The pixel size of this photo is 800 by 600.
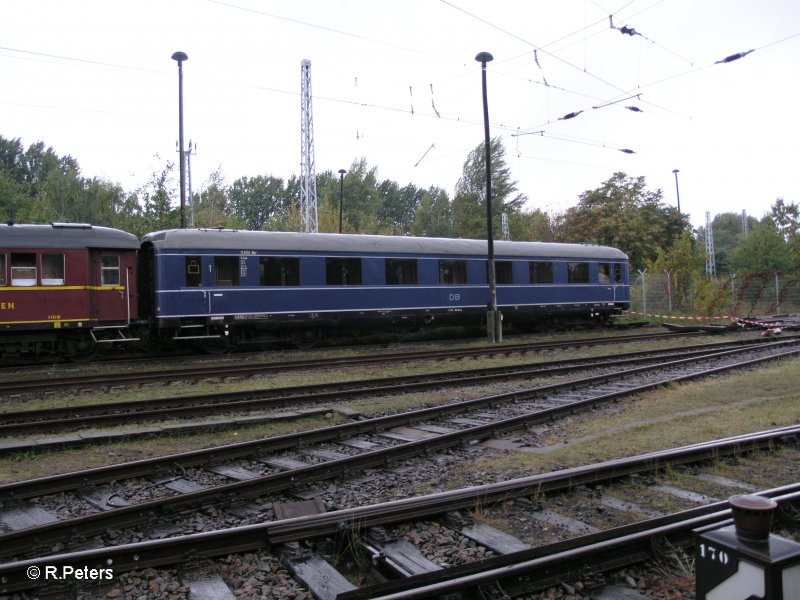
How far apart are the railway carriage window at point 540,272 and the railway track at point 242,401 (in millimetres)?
9313

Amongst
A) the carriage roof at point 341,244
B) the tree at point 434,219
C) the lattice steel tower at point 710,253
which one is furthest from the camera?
the tree at point 434,219

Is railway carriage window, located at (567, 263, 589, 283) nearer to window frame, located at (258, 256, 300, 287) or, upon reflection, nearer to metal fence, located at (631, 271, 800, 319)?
metal fence, located at (631, 271, 800, 319)

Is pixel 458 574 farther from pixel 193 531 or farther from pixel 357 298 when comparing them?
pixel 357 298

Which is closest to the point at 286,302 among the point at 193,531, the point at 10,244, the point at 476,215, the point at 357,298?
the point at 357,298

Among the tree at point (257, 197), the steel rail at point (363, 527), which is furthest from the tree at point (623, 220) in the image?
the tree at point (257, 197)

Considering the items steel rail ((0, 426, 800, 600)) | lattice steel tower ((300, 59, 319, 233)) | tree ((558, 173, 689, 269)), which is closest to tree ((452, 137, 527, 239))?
tree ((558, 173, 689, 269))

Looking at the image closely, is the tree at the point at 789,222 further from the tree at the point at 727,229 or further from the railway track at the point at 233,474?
the railway track at the point at 233,474

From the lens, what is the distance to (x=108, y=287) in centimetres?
1567

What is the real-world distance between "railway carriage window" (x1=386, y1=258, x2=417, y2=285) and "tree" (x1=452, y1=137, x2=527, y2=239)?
33.5 meters

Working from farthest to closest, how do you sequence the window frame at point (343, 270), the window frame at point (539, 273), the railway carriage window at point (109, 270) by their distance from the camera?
the window frame at point (539, 273), the window frame at point (343, 270), the railway carriage window at point (109, 270)

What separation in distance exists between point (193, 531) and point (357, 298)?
14.7m

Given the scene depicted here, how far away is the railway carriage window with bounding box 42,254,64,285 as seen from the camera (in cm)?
1484

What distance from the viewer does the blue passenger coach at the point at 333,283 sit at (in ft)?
54.5

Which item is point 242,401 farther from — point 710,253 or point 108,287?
point 710,253
